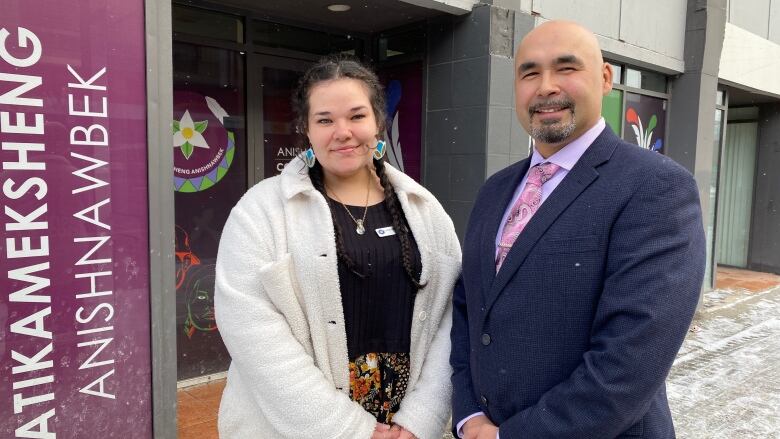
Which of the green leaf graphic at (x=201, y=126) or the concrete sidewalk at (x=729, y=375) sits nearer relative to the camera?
the concrete sidewalk at (x=729, y=375)

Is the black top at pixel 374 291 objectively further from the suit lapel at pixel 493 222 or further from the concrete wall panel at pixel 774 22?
the concrete wall panel at pixel 774 22

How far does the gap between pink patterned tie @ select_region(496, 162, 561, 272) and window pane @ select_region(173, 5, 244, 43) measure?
11.4 feet

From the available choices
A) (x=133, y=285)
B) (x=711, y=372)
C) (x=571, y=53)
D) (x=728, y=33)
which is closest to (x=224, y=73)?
(x=133, y=285)

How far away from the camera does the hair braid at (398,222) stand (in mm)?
2020

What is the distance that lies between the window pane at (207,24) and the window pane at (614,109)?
160 inches

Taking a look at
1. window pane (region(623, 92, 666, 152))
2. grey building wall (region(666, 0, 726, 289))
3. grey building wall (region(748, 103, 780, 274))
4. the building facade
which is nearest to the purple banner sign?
the building facade

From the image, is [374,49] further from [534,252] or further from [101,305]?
[534,252]

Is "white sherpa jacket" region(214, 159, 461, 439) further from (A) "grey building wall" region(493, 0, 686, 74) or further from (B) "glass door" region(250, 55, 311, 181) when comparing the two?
(A) "grey building wall" region(493, 0, 686, 74)

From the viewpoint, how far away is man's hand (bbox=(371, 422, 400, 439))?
1957 millimetres

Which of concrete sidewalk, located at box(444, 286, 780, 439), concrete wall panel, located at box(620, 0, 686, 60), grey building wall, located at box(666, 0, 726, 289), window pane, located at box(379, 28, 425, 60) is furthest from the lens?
grey building wall, located at box(666, 0, 726, 289)

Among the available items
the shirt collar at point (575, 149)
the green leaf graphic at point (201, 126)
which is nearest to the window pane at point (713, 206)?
the green leaf graphic at point (201, 126)

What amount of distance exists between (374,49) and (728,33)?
5242 mm

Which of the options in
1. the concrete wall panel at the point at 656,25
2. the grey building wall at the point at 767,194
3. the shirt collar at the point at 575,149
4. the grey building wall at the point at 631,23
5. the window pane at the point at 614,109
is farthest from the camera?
the grey building wall at the point at 767,194

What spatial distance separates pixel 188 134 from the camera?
4559 millimetres
